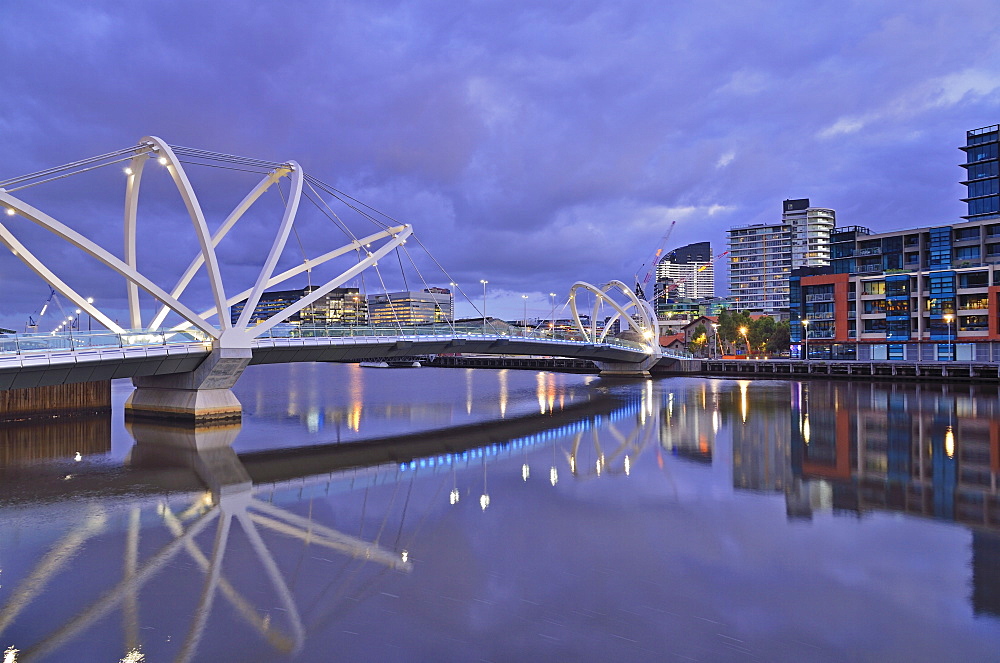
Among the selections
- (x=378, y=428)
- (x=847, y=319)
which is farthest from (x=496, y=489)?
(x=847, y=319)

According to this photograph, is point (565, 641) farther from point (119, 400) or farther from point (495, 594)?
point (119, 400)

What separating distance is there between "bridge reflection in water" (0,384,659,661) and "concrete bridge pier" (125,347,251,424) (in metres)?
2.68

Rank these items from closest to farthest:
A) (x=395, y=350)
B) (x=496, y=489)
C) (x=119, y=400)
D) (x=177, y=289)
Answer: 1. (x=496, y=489)
2. (x=177, y=289)
3. (x=395, y=350)
4. (x=119, y=400)

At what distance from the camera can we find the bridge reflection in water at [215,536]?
374 inches

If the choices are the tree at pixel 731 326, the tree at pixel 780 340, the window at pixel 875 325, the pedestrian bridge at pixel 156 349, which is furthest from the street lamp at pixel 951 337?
the pedestrian bridge at pixel 156 349


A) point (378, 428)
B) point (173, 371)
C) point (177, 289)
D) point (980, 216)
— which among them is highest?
point (980, 216)

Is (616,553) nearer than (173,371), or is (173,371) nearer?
(616,553)

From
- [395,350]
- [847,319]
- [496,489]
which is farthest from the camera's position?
[847,319]

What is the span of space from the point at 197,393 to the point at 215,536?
18634 millimetres

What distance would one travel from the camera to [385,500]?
17.5 metres

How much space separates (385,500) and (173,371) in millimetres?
17017

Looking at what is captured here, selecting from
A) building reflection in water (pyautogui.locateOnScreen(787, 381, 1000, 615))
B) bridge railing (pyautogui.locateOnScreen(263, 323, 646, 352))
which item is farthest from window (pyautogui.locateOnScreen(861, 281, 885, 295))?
bridge railing (pyautogui.locateOnScreen(263, 323, 646, 352))

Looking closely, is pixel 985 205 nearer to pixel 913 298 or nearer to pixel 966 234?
pixel 966 234

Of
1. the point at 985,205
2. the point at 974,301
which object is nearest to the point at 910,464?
the point at 974,301
